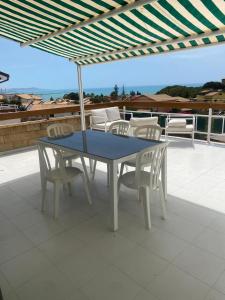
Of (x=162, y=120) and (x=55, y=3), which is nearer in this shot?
(x=55, y=3)

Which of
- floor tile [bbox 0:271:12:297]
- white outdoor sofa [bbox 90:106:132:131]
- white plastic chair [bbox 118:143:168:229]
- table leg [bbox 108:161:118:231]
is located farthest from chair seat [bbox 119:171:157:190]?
white outdoor sofa [bbox 90:106:132:131]

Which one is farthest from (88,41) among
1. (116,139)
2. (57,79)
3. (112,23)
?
(57,79)

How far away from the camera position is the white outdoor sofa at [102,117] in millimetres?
6500

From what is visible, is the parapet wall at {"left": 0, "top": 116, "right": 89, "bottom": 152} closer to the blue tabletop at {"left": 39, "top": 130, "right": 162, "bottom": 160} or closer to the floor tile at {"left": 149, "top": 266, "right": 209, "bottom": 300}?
the blue tabletop at {"left": 39, "top": 130, "right": 162, "bottom": 160}

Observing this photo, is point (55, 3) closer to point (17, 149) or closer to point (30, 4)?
point (30, 4)

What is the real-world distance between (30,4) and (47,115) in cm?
349

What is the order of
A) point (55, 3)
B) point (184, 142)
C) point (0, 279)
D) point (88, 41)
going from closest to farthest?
1. point (0, 279)
2. point (55, 3)
3. point (88, 41)
4. point (184, 142)

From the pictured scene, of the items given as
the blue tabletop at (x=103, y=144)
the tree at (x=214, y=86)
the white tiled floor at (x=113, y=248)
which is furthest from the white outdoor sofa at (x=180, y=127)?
the tree at (x=214, y=86)

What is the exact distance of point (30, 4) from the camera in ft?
9.26

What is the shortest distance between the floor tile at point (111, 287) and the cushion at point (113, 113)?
517 cm

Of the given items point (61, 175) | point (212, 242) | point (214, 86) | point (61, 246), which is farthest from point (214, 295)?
point (214, 86)

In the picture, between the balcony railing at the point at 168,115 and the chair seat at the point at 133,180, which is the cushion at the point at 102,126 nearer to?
the balcony railing at the point at 168,115

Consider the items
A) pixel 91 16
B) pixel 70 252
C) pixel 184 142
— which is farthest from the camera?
pixel 184 142

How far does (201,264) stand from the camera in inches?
80.7
